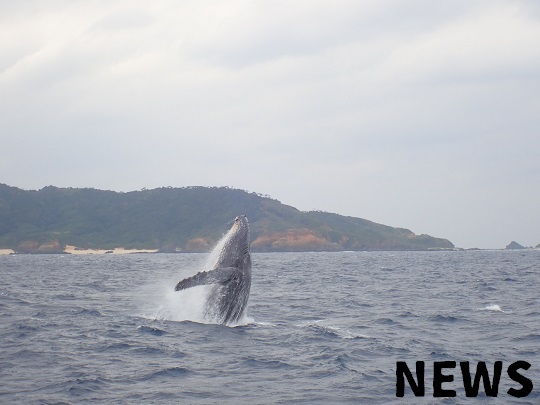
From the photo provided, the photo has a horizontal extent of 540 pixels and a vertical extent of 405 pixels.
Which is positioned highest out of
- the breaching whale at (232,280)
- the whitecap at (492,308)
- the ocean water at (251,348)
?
the breaching whale at (232,280)

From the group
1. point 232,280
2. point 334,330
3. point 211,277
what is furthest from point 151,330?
point 334,330

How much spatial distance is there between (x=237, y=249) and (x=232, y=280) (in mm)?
1190

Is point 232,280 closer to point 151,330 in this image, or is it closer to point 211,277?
point 211,277

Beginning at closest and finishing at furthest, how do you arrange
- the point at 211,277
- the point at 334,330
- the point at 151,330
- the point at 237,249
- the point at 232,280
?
the point at 211,277 < the point at 232,280 < the point at 151,330 < the point at 237,249 < the point at 334,330

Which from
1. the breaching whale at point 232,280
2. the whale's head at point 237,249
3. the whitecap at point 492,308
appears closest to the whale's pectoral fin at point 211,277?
the breaching whale at point 232,280

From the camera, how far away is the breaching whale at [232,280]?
70.2 ft

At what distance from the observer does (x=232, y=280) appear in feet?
69.6

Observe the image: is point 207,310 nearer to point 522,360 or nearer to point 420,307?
point 522,360

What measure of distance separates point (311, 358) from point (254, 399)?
174 inches

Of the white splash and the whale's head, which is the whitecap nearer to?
the white splash

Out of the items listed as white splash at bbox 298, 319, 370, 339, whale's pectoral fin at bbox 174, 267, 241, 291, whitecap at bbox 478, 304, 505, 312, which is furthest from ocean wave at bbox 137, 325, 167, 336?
whitecap at bbox 478, 304, 505, 312

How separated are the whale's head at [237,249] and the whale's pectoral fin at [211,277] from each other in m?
0.41

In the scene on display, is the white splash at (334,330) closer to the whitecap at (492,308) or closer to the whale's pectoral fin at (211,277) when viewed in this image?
the whale's pectoral fin at (211,277)

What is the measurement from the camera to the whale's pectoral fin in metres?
19.8
